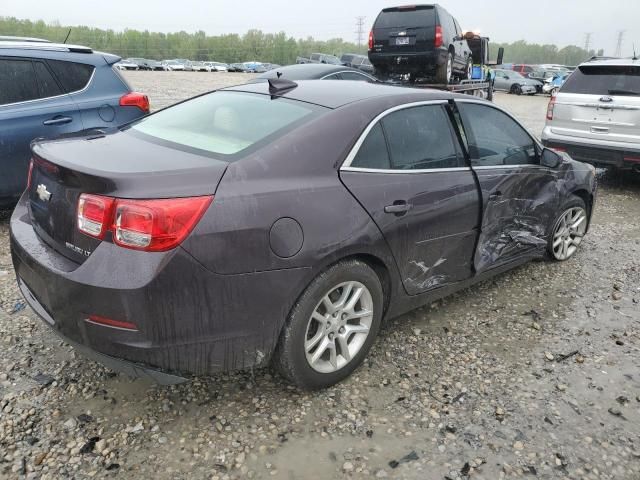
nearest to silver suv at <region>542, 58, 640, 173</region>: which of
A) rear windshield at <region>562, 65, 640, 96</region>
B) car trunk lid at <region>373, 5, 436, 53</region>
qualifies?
rear windshield at <region>562, 65, 640, 96</region>

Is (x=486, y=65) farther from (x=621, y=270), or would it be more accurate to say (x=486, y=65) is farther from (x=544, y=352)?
(x=544, y=352)

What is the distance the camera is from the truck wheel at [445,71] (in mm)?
11641

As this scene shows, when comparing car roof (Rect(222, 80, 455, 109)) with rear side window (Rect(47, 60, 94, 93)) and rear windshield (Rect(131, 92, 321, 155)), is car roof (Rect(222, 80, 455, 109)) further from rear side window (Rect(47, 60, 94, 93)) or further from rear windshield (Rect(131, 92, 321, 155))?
rear side window (Rect(47, 60, 94, 93))

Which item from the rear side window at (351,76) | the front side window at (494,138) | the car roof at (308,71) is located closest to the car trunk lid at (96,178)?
the front side window at (494,138)

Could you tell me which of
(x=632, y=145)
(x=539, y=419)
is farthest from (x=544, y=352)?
(x=632, y=145)

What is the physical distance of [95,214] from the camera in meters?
2.19

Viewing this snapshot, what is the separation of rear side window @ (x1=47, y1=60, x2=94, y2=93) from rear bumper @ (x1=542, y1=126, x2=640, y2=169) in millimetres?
6189

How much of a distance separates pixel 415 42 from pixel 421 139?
9229 millimetres

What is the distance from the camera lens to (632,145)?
687cm

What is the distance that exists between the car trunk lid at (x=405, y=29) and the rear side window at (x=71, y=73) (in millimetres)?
7982

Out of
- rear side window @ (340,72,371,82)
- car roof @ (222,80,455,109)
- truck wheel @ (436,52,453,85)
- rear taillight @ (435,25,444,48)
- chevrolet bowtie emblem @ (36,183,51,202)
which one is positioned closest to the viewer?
chevrolet bowtie emblem @ (36,183,51,202)

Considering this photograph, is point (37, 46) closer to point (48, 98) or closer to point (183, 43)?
point (48, 98)

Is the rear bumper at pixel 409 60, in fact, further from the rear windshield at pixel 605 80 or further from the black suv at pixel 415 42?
the rear windshield at pixel 605 80

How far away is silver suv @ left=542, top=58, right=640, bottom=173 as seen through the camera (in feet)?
22.6
